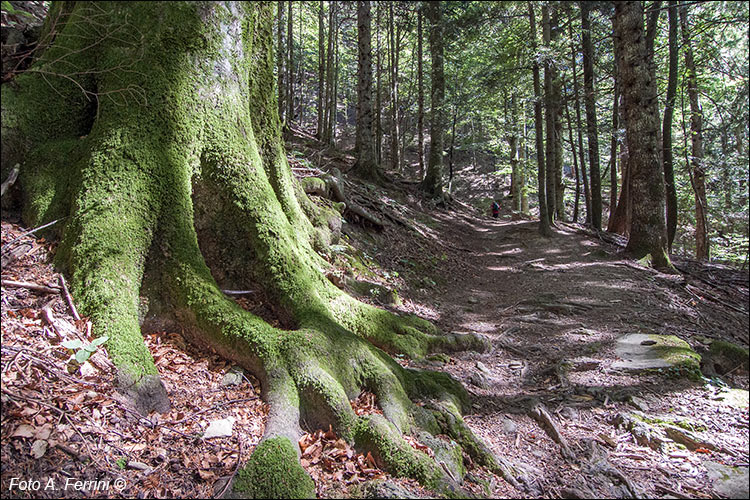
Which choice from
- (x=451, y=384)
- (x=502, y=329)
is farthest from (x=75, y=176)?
(x=502, y=329)

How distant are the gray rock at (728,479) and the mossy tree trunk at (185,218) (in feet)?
4.94

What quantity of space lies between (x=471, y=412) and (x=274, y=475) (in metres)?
2.17

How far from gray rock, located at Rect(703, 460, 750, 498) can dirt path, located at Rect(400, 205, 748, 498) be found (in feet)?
0.13

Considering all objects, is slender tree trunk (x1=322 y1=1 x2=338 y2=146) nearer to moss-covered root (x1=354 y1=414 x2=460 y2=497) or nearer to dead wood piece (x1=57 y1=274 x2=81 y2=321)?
dead wood piece (x1=57 y1=274 x2=81 y2=321)

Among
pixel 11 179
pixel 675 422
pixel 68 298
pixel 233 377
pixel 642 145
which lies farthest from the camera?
pixel 642 145

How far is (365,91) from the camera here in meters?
13.6

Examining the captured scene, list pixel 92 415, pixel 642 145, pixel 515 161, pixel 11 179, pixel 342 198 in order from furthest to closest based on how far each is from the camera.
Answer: pixel 515 161, pixel 642 145, pixel 342 198, pixel 11 179, pixel 92 415

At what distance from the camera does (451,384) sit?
3816mm

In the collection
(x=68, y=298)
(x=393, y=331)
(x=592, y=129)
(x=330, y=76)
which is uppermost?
(x=330, y=76)

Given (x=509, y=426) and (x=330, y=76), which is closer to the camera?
(x=509, y=426)

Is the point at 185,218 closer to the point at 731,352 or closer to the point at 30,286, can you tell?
the point at 30,286

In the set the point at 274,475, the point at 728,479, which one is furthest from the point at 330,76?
the point at 728,479

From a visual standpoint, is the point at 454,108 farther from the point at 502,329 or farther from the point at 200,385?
the point at 200,385

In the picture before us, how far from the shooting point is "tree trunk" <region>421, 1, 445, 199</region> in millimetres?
15672
